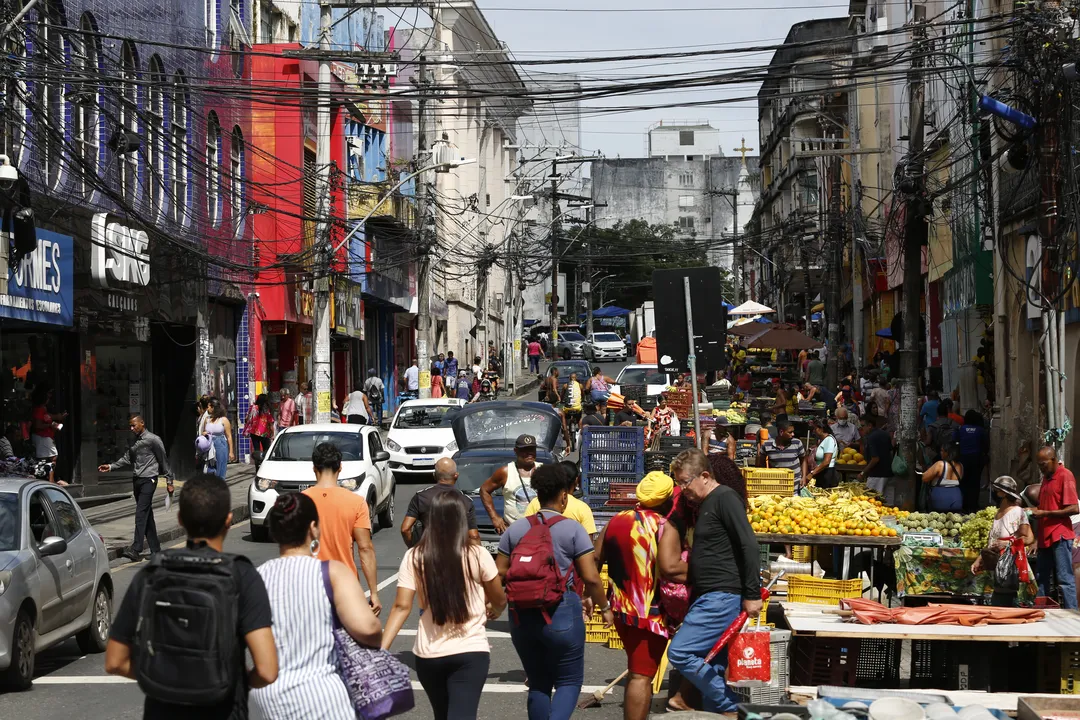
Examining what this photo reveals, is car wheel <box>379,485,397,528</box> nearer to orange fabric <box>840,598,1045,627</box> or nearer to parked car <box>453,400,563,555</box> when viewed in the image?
parked car <box>453,400,563,555</box>

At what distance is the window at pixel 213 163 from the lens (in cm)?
2991

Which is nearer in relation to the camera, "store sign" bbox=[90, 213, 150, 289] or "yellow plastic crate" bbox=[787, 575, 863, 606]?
"yellow plastic crate" bbox=[787, 575, 863, 606]

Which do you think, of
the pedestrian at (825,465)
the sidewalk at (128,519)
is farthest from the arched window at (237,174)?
the pedestrian at (825,465)

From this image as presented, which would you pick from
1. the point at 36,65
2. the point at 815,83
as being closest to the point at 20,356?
the point at 36,65

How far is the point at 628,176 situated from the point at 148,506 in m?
105

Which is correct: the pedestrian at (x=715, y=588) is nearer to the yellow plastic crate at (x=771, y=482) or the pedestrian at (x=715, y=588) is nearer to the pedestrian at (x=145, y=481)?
the yellow plastic crate at (x=771, y=482)

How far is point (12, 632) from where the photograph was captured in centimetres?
991

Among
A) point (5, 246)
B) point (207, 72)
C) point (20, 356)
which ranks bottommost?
point (20, 356)

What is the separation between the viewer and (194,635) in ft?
15.8

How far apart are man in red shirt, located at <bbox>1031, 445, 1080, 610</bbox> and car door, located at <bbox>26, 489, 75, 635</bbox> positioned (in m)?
8.38

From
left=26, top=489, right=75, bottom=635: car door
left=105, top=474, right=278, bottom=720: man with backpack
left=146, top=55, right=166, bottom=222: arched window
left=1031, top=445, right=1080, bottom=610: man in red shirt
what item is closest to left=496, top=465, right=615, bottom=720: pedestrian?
left=105, top=474, right=278, bottom=720: man with backpack

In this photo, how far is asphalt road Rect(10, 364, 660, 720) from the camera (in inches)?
370

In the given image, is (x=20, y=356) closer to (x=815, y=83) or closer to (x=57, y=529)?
(x=57, y=529)

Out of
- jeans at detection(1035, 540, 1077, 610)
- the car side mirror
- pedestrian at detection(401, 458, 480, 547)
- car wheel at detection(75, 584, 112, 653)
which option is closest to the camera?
pedestrian at detection(401, 458, 480, 547)
